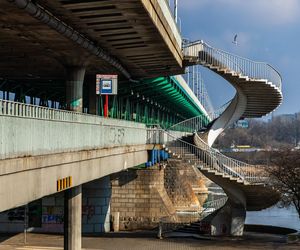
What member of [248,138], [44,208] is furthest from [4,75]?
[248,138]

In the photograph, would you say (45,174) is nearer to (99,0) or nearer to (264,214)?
(99,0)

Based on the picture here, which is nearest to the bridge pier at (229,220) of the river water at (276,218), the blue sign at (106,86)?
the blue sign at (106,86)

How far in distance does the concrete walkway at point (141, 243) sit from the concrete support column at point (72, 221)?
3.63 m

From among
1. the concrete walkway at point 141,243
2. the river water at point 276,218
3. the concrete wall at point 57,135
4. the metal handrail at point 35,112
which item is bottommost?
the river water at point 276,218

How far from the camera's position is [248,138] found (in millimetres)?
185375

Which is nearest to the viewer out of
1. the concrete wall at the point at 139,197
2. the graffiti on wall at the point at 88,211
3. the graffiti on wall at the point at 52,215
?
the graffiti on wall at the point at 52,215

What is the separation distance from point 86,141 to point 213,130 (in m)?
19.5

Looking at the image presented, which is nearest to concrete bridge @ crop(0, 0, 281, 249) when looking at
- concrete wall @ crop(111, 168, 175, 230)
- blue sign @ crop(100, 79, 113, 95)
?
blue sign @ crop(100, 79, 113, 95)

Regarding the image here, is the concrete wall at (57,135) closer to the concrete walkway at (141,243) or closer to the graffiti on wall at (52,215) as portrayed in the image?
the concrete walkway at (141,243)

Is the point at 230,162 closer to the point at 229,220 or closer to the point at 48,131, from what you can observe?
the point at 229,220

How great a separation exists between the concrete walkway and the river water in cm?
1918

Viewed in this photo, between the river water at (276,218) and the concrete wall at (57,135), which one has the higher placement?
the concrete wall at (57,135)

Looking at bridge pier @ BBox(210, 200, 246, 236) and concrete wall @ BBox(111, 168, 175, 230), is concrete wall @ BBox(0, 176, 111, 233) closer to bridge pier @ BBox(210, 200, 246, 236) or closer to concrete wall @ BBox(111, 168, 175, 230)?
concrete wall @ BBox(111, 168, 175, 230)

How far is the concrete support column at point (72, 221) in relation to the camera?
21.8 metres
